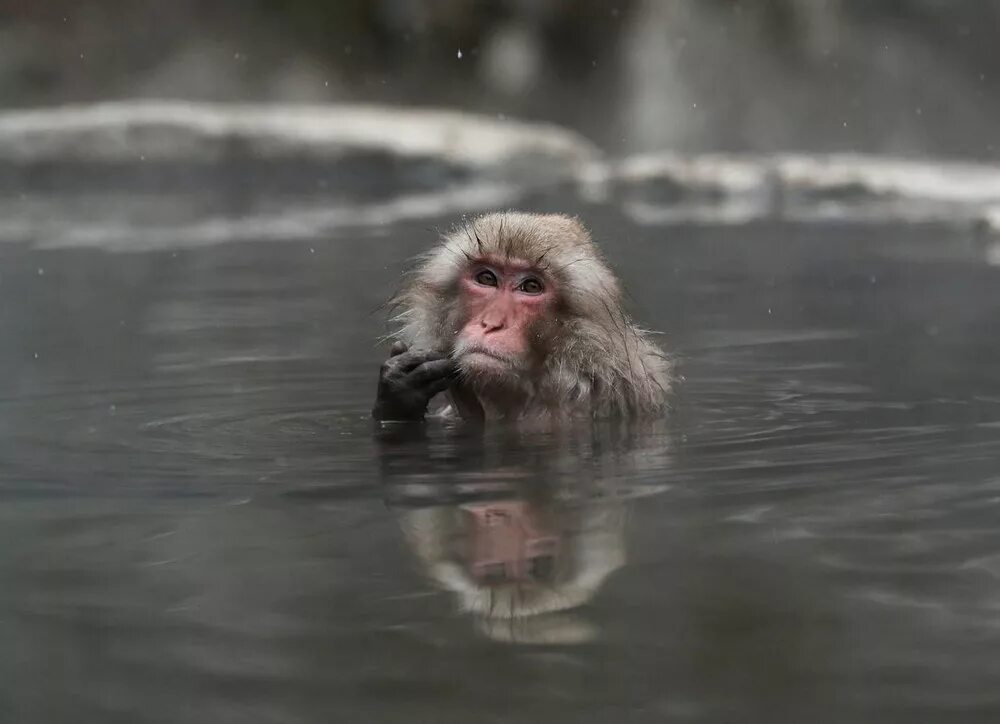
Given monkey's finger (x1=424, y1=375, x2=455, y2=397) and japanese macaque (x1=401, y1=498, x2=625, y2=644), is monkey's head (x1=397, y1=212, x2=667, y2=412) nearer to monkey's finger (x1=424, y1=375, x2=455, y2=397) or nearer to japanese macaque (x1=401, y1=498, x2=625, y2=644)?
monkey's finger (x1=424, y1=375, x2=455, y2=397)

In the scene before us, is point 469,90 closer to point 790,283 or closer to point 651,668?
point 790,283

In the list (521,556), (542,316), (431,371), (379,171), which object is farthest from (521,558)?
(379,171)

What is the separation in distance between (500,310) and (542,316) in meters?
0.14

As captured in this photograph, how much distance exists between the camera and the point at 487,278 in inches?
186

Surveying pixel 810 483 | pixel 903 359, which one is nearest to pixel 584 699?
pixel 810 483

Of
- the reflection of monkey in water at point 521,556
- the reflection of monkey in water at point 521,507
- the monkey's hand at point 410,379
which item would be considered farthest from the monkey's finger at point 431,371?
the reflection of monkey in water at point 521,556

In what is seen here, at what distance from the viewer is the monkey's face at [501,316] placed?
4480mm

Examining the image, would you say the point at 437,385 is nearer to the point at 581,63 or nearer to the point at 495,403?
the point at 495,403

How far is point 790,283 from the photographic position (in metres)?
8.97

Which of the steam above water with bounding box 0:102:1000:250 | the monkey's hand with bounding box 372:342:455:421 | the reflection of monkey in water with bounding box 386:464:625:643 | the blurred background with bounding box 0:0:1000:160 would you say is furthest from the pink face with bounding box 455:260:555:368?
the blurred background with bounding box 0:0:1000:160

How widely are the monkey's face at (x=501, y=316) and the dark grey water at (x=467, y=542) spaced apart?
223 mm

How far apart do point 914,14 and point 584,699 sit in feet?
Result: 47.5

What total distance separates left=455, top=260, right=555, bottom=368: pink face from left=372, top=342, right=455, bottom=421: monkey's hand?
100 mm

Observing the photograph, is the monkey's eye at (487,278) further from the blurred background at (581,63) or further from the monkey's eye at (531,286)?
the blurred background at (581,63)
